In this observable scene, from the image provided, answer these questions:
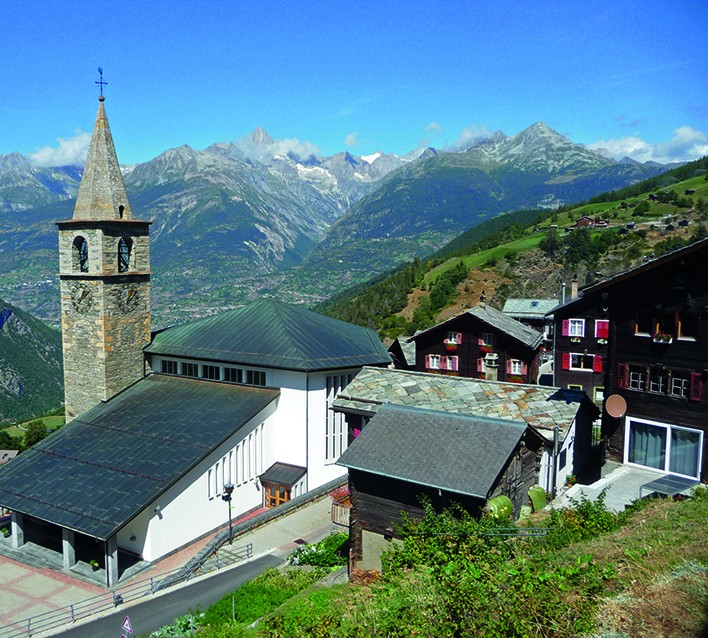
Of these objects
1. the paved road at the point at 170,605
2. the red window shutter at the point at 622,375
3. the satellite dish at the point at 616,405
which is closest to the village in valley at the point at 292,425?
the satellite dish at the point at 616,405

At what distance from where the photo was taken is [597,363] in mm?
50250

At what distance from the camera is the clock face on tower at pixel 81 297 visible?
36.3 meters

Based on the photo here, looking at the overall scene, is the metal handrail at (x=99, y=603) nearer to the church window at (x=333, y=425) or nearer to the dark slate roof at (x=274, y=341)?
the church window at (x=333, y=425)

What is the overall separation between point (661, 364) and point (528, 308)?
50.3m

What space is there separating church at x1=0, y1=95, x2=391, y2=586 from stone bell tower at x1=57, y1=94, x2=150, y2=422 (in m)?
0.08

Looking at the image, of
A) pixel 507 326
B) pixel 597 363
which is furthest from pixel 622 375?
pixel 507 326

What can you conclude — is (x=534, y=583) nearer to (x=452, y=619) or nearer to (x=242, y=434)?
(x=452, y=619)

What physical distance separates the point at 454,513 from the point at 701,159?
643 feet

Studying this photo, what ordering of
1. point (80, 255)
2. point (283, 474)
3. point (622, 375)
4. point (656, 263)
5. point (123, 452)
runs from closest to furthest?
point (656, 263) < point (622, 375) < point (123, 452) < point (283, 474) < point (80, 255)

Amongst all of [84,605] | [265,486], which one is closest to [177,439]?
[265,486]

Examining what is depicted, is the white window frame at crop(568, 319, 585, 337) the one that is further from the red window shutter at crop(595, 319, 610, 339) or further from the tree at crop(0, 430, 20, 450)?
the tree at crop(0, 430, 20, 450)

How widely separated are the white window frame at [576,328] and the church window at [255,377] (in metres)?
27.7

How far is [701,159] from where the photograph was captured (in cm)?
18250

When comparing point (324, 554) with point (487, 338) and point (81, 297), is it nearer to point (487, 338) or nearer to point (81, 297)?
Answer: point (81, 297)
